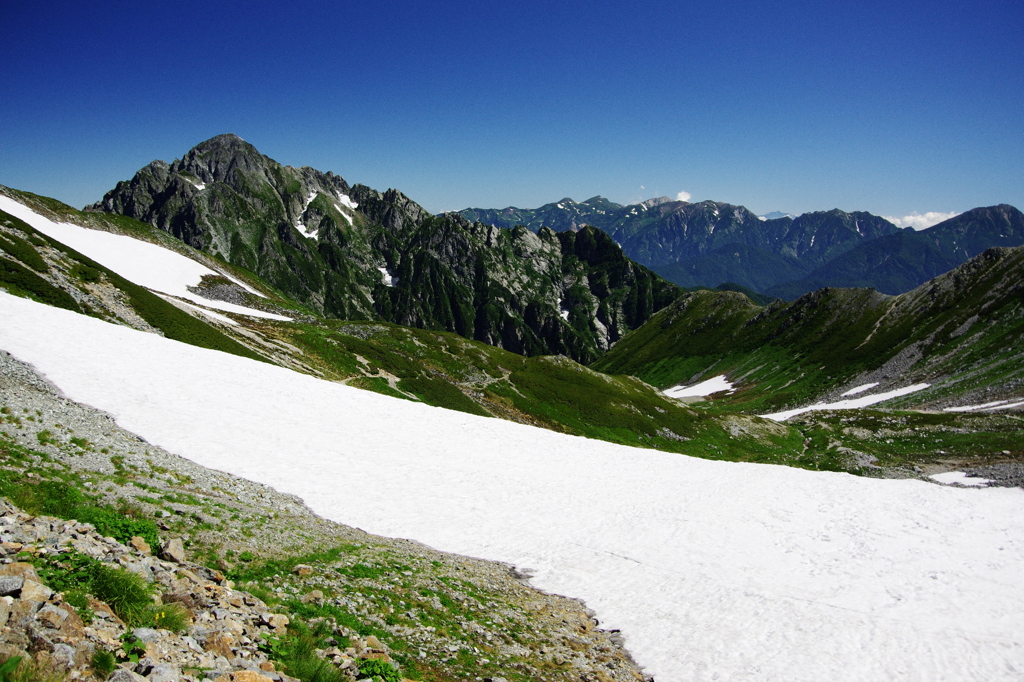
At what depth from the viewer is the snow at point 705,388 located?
544ft

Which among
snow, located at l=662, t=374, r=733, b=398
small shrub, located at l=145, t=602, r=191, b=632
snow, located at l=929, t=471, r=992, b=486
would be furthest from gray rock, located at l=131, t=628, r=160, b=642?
snow, located at l=662, t=374, r=733, b=398

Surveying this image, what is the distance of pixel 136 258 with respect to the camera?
97625 mm

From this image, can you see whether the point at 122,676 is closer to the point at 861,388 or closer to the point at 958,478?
the point at 958,478

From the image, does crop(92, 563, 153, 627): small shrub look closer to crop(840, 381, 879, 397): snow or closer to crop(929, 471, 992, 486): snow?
crop(929, 471, 992, 486): snow

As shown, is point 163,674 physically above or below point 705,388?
below

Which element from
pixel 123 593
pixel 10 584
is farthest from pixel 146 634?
pixel 10 584

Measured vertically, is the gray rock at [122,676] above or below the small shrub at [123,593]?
above

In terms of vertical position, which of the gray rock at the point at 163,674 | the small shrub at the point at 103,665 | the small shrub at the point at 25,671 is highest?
the small shrub at the point at 25,671

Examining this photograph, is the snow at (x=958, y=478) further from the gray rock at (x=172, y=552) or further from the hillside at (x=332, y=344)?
the gray rock at (x=172, y=552)

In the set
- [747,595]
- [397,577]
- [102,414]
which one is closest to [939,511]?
[747,595]

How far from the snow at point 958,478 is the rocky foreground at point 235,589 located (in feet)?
186

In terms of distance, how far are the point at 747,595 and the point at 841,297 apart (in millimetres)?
199648

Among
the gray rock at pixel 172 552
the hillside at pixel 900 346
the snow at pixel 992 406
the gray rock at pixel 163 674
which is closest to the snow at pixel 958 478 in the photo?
the snow at pixel 992 406

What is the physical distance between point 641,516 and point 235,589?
21092 mm
